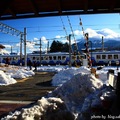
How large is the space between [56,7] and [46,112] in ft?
10.8

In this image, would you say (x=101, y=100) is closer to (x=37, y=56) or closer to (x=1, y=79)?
(x=1, y=79)

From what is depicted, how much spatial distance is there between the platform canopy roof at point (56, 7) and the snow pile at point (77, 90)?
224 cm

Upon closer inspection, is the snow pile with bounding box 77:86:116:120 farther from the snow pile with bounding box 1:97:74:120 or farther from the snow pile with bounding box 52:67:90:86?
the snow pile with bounding box 52:67:90:86

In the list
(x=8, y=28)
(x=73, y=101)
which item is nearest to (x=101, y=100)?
(x=73, y=101)

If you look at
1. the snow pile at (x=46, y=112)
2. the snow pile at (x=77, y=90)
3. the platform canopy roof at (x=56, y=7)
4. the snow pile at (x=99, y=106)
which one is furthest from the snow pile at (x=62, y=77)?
the snow pile at (x=99, y=106)

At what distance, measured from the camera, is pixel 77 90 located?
8.88m

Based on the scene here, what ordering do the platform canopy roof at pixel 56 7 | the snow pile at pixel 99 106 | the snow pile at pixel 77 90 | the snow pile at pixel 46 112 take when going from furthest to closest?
1. the snow pile at pixel 77 90
2. the platform canopy roof at pixel 56 7
3. the snow pile at pixel 46 112
4. the snow pile at pixel 99 106

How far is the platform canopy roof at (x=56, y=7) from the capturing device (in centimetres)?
815

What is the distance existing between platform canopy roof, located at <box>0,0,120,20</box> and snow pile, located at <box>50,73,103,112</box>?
7.34ft

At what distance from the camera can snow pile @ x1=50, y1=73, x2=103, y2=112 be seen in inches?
334

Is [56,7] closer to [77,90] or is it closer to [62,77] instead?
[77,90]

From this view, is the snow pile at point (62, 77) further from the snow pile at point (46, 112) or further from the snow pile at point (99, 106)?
the snow pile at point (99, 106)

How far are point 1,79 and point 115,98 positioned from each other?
13583mm

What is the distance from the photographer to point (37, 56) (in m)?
67.1
